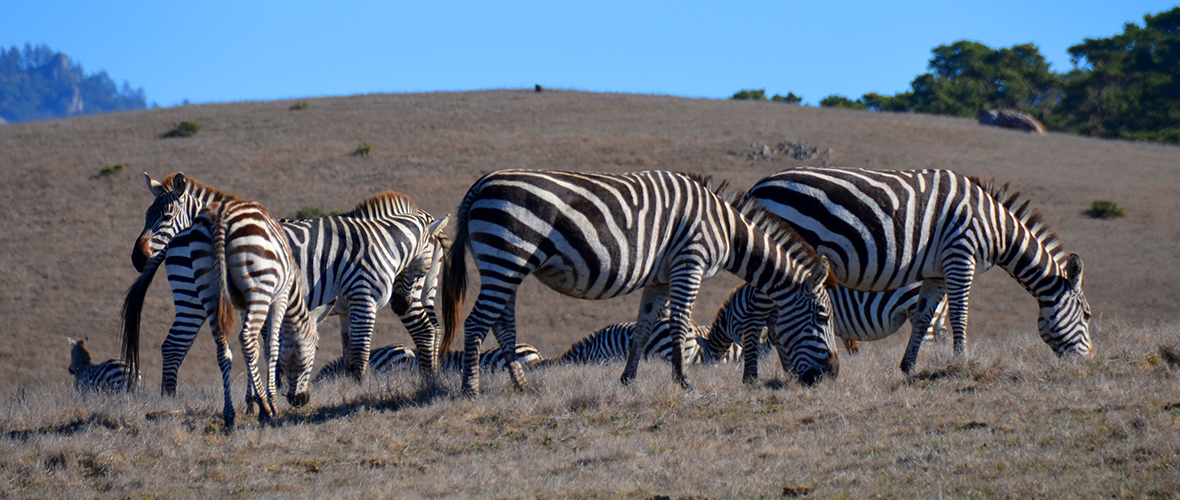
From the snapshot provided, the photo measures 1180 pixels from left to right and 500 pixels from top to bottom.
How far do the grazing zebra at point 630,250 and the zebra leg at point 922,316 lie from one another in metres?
1.04

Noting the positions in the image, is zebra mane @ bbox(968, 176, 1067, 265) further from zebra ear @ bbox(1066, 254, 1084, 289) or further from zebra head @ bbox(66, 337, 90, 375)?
zebra head @ bbox(66, 337, 90, 375)

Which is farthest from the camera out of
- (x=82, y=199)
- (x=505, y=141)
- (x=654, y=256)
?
(x=505, y=141)

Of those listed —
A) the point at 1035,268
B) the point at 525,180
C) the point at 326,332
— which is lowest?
the point at 326,332

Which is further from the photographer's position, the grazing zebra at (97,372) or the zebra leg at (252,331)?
the grazing zebra at (97,372)

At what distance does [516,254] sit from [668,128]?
114 ft

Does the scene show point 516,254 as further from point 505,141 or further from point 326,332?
point 505,141

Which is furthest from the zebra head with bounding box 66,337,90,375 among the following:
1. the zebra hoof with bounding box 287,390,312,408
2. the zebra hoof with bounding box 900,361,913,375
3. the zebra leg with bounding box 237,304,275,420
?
the zebra hoof with bounding box 900,361,913,375

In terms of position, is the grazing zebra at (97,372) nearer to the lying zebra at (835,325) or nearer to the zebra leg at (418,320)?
the zebra leg at (418,320)

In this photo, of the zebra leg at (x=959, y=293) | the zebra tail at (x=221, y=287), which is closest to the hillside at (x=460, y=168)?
the zebra leg at (x=959, y=293)

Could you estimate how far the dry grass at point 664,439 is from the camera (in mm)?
5211

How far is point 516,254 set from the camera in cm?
752

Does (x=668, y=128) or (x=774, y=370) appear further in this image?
(x=668, y=128)

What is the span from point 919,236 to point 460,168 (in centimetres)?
2632

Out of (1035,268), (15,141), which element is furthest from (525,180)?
(15,141)
